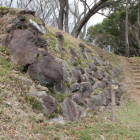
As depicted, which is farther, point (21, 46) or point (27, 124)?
point (21, 46)

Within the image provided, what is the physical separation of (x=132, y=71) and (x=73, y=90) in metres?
9.87

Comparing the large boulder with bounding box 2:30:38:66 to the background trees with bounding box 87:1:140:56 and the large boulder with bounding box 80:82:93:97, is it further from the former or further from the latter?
the background trees with bounding box 87:1:140:56

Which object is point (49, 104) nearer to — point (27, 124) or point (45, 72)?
point (45, 72)

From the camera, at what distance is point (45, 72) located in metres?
5.76

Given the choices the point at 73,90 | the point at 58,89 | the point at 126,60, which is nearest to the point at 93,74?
the point at 73,90

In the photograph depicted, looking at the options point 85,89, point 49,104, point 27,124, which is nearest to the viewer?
point 27,124

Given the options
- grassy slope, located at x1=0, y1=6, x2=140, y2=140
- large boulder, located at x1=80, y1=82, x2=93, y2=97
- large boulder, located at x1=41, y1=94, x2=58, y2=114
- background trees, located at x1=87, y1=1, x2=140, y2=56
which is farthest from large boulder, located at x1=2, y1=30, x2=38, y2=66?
background trees, located at x1=87, y1=1, x2=140, y2=56

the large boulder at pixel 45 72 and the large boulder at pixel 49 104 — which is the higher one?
Answer: the large boulder at pixel 45 72

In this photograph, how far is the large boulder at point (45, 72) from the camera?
18.7 ft

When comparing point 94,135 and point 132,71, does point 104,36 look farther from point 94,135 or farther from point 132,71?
point 94,135

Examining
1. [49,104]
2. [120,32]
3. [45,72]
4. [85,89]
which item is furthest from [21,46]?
[120,32]

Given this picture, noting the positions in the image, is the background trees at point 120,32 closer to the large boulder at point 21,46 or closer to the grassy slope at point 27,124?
the large boulder at point 21,46

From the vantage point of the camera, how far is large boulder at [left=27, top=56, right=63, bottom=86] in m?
5.69

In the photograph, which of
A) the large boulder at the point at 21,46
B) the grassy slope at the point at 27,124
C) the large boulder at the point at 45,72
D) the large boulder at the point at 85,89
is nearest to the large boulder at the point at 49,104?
the grassy slope at the point at 27,124
